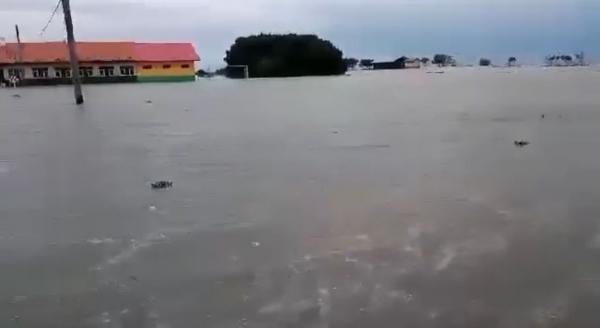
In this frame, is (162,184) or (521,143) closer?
(162,184)

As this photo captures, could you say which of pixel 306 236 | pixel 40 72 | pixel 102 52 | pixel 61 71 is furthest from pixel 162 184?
pixel 102 52

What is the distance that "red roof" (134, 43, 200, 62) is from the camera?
86938 mm

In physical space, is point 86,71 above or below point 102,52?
below

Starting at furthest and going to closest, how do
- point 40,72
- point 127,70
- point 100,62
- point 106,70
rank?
point 127,70 < point 106,70 < point 100,62 < point 40,72

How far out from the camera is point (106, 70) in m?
83.9

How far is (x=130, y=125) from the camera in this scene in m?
28.0

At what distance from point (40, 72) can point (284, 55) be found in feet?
142

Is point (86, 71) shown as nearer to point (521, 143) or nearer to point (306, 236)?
point (521, 143)

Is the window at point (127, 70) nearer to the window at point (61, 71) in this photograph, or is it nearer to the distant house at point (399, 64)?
the window at point (61, 71)

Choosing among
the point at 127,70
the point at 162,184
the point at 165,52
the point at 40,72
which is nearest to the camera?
the point at 162,184

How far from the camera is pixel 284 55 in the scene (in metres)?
114

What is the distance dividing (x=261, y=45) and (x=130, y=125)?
86.8 meters

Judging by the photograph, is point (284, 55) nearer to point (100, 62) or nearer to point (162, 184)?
point (100, 62)

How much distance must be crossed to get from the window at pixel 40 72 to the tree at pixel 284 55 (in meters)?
39.5
